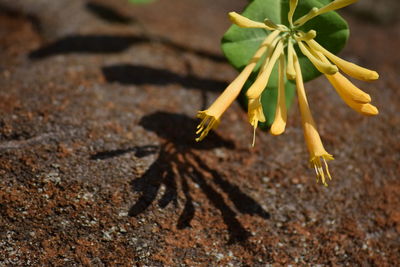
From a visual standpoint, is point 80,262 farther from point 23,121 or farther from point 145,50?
point 145,50

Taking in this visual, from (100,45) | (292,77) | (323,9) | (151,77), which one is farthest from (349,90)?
(100,45)

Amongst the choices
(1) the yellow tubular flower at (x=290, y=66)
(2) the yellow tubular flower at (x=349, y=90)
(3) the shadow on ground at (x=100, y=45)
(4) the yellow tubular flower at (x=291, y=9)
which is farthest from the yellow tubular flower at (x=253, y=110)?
(3) the shadow on ground at (x=100, y=45)

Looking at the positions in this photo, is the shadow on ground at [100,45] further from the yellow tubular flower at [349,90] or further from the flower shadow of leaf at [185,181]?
the yellow tubular flower at [349,90]

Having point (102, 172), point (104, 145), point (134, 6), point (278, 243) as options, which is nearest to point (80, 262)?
point (102, 172)

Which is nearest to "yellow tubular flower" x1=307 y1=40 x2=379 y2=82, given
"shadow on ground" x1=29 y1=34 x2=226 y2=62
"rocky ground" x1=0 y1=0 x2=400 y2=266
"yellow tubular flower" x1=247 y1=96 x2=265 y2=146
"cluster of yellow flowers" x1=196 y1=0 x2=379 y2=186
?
"cluster of yellow flowers" x1=196 y1=0 x2=379 y2=186

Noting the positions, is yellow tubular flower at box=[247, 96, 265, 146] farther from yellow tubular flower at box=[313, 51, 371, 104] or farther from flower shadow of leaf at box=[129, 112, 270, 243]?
flower shadow of leaf at box=[129, 112, 270, 243]

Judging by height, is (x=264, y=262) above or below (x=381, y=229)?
below

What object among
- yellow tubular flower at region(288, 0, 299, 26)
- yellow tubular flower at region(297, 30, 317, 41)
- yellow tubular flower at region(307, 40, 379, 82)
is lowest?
yellow tubular flower at region(307, 40, 379, 82)
